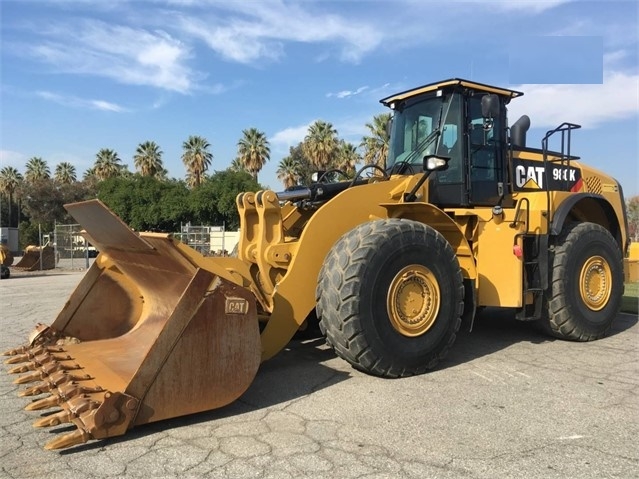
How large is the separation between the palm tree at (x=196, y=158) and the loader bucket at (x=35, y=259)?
1214 inches

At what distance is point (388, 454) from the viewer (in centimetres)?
325

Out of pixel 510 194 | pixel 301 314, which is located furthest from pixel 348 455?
pixel 510 194

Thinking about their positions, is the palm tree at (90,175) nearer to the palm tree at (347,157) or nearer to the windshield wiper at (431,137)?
the palm tree at (347,157)

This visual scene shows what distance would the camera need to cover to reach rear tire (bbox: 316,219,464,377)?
438cm

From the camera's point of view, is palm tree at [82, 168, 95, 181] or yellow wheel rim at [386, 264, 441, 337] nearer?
yellow wheel rim at [386, 264, 441, 337]

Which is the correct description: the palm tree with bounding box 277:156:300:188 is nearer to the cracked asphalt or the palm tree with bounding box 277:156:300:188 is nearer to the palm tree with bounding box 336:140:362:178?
the palm tree with bounding box 336:140:362:178

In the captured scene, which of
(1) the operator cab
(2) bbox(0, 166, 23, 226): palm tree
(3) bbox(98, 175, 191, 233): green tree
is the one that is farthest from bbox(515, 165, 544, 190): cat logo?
(2) bbox(0, 166, 23, 226): palm tree

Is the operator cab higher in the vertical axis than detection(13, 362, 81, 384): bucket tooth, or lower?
higher

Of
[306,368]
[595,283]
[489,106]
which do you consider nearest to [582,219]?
[595,283]

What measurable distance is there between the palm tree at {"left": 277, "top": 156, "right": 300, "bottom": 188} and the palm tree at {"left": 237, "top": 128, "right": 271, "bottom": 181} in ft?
7.32

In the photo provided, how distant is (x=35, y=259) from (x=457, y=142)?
24.3 m

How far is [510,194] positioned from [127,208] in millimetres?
43848

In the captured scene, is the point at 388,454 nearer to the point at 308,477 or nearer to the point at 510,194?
the point at 308,477

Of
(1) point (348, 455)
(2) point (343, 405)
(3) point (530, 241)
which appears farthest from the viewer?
(3) point (530, 241)
